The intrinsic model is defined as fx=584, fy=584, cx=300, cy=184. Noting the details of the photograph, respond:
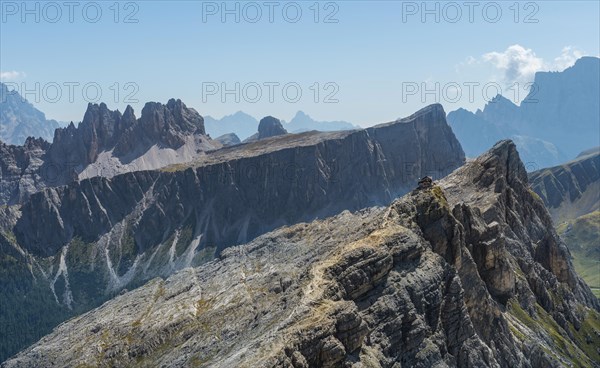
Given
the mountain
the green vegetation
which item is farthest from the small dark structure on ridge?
the green vegetation

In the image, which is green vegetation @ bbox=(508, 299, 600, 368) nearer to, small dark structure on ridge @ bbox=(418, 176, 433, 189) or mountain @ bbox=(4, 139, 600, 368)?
mountain @ bbox=(4, 139, 600, 368)

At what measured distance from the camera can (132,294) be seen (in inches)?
7131

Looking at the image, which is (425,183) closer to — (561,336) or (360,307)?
(360,307)

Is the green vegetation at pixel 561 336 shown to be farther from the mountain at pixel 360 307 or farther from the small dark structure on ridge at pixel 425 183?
the small dark structure on ridge at pixel 425 183

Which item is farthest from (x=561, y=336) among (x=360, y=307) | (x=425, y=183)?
(x=360, y=307)

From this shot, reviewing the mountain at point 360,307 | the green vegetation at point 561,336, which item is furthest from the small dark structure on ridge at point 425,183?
the green vegetation at point 561,336

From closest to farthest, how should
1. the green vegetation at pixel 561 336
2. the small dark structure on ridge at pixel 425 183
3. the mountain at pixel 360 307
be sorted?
the mountain at pixel 360 307
the small dark structure on ridge at pixel 425 183
the green vegetation at pixel 561 336

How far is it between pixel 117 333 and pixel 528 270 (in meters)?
122

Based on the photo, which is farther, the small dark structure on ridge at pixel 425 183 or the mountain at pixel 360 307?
the small dark structure on ridge at pixel 425 183

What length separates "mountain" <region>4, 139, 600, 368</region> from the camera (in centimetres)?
8981

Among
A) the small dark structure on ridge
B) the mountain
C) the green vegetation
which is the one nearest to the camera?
the mountain

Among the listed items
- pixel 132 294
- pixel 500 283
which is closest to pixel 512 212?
pixel 500 283

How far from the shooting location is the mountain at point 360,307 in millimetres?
89812

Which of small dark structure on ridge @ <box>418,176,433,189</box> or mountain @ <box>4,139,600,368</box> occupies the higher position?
small dark structure on ridge @ <box>418,176,433,189</box>
